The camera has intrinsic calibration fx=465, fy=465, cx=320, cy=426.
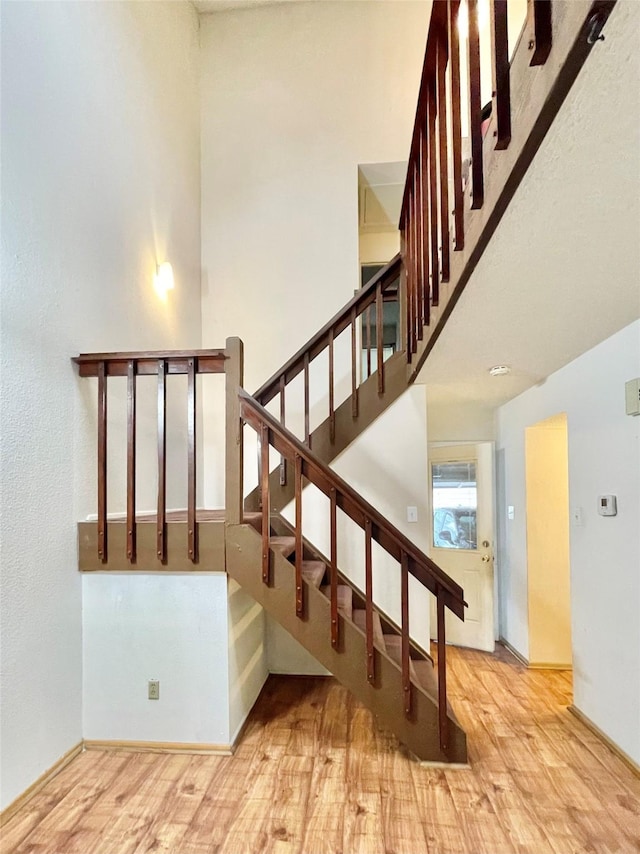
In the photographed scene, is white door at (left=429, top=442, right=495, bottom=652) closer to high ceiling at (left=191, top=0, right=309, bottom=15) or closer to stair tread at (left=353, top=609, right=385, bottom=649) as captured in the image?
stair tread at (left=353, top=609, right=385, bottom=649)

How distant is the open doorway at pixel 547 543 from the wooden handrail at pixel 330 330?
1.58 meters

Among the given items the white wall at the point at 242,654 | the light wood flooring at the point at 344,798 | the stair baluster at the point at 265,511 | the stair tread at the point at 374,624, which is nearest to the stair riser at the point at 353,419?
the white wall at the point at 242,654

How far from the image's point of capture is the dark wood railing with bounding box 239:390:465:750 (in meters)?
2.20

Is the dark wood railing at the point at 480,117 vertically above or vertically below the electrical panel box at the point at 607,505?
above

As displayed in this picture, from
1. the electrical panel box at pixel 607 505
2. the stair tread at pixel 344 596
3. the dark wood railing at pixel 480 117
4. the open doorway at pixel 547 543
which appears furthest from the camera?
the open doorway at pixel 547 543

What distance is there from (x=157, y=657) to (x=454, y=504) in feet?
9.44

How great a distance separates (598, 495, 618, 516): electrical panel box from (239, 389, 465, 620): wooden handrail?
0.96 m

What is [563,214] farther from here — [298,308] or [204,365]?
[298,308]

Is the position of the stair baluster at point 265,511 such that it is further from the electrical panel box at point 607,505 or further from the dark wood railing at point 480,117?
the electrical panel box at point 607,505

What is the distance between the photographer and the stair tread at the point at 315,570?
9.06ft

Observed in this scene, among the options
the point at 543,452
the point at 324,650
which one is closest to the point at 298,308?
the point at 543,452

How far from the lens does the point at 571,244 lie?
58.3 inches

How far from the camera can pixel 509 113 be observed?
114cm

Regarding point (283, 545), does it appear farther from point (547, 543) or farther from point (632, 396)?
point (547, 543)
